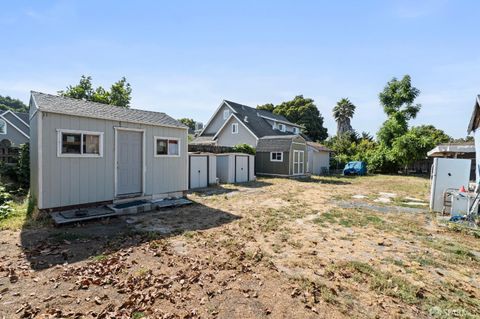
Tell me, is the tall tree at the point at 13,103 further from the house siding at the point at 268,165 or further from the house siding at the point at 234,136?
the house siding at the point at 268,165

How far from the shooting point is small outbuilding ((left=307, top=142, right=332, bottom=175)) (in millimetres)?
24828

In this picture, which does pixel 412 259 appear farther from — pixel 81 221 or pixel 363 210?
pixel 81 221

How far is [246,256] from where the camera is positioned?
4734 mm

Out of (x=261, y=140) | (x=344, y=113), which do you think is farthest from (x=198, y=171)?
(x=344, y=113)

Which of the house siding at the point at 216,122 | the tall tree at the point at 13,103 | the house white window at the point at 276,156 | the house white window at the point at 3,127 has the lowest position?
the house white window at the point at 276,156

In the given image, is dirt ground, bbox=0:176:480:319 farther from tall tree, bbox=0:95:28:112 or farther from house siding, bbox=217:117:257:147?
tall tree, bbox=0:95:28:112

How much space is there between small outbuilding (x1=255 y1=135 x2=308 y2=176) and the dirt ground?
12.3m

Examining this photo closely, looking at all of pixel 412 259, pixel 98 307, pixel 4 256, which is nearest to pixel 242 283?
pixel 98 307

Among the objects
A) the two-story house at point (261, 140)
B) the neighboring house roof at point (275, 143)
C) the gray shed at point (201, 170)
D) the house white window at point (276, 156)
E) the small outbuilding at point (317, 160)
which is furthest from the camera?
the small outbuilding at point (317, 160)

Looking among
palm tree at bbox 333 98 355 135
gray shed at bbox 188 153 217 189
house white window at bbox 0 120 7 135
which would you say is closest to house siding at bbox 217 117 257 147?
gray shed at bbox 188 153 217 189

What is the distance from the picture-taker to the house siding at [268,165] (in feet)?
64.3

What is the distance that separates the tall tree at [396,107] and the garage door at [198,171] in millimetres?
23840

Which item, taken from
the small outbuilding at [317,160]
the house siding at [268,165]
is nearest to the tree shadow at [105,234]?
the house siding at [268,165]

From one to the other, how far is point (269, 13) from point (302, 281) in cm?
914
